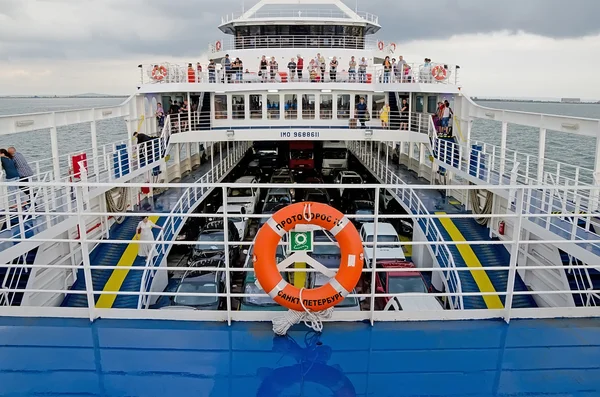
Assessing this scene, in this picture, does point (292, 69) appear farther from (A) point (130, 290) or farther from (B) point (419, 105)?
(A) point (130, 290)

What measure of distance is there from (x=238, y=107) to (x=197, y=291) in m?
13.1

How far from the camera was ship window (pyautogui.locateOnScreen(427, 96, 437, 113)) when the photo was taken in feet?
62.3

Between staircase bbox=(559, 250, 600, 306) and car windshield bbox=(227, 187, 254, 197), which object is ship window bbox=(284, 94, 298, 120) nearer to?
car windshield bbox=(227, 187, 254, 197)

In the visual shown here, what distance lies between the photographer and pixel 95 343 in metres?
3.94

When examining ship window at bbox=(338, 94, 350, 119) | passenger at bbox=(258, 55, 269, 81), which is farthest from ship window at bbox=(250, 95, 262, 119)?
ship window at bbox=(338, 94, 350, 119)

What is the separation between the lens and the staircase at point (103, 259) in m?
9.96

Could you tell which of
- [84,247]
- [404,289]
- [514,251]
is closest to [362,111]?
[404,289]

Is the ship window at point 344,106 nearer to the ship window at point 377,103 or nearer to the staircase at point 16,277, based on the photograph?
the ship window at point 377,103

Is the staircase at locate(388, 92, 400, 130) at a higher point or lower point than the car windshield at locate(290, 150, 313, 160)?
higher

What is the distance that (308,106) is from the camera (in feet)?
70.6

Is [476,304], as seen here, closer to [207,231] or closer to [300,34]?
[207,231]

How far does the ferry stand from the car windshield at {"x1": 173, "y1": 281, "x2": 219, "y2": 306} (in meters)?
0.05

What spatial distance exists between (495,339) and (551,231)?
5810mm

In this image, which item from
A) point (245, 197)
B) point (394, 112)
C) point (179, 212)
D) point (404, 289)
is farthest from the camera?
point (394, 112)
